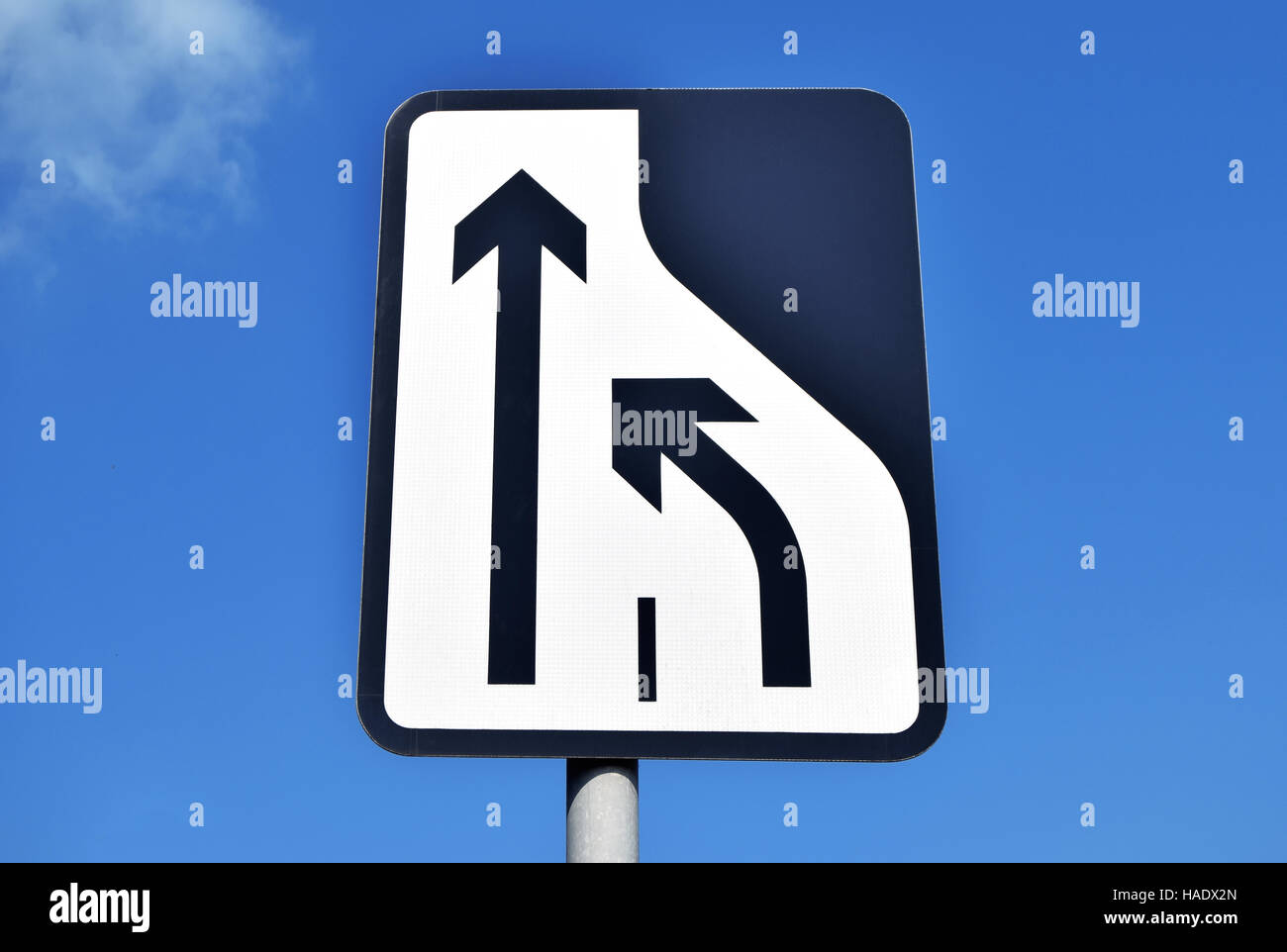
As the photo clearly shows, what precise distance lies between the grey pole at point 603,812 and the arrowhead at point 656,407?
1.41ft

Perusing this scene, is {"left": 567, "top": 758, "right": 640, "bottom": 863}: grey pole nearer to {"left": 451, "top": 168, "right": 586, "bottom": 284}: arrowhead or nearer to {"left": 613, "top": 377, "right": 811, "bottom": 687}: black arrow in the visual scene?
{"left": 613, "top": 377, "right": 811, "bottom": 687}: black arrow

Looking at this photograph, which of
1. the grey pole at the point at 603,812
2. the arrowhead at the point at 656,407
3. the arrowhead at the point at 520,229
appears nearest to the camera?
the grey pole at the point at 603,812

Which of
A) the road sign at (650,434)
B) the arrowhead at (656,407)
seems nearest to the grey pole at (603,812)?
the road sign at (650,434)

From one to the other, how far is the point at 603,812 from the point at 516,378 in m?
0.74

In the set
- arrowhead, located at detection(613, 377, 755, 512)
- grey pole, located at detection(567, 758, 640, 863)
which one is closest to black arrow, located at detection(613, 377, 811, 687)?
arrowhead, located at detection(613, 377, 755, 512)

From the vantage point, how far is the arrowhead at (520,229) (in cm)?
182

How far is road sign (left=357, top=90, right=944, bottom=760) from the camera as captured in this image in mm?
1616

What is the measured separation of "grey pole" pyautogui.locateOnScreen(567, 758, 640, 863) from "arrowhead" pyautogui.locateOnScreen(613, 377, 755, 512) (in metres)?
0.43

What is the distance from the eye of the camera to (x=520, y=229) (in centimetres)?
183

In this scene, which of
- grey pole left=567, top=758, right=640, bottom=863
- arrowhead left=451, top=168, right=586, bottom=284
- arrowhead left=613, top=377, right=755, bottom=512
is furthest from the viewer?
arrowhead left=451, top=168, right=586, bottom=284

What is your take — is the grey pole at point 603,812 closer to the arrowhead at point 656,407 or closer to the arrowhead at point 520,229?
the arrowhead at point 656,407
